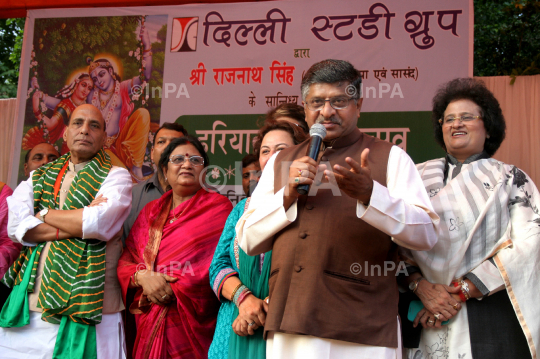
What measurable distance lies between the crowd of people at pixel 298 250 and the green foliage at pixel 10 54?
6797 mm

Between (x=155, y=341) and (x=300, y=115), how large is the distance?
1571 millimetres

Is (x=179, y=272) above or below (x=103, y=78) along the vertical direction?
below

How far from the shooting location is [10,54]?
9.75 metres

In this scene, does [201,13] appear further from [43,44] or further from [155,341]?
[155,341]

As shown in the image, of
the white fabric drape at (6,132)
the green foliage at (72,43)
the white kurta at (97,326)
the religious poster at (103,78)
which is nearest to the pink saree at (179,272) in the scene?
the white kurta at (97,326)

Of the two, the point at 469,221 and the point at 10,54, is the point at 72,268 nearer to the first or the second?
the point at 469,221

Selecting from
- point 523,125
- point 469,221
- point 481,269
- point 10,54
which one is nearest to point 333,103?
point 469,221

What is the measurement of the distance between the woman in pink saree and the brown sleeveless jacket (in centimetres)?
106

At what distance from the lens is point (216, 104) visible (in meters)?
4.98

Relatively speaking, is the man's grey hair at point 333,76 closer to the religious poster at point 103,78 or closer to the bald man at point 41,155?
the religious poster at point 103,78

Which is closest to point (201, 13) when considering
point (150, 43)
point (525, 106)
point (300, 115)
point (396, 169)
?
point (150, 43)

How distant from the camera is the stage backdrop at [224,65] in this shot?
4625 millimetres

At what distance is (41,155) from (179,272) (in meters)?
2.62

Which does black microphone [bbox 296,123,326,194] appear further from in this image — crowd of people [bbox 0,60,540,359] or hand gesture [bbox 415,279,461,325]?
hand gesture [bbox 415,279,461,325]
